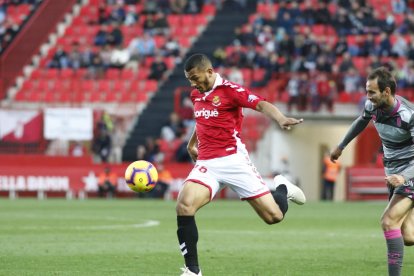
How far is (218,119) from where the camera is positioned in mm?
11641

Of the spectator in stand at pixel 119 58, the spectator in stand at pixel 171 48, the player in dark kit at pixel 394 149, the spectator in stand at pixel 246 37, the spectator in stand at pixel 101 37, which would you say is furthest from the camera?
the spectator in stand at pixel 101 37

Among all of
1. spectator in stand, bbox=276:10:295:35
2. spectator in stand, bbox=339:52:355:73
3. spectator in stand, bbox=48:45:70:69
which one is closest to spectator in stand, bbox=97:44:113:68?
spectator in stand, bbox=48:45:70:69

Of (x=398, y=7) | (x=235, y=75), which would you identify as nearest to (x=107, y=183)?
(x=235, y=75)

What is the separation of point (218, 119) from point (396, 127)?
6.01ft

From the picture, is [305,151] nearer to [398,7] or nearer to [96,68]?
[398,7]

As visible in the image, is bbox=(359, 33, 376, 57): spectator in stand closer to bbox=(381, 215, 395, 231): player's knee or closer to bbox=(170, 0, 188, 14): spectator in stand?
bbox=(170, 0, 188, 14): spectator in stand

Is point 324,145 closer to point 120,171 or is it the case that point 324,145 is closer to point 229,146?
point 120,171

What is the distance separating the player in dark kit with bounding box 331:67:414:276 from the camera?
10.8 m

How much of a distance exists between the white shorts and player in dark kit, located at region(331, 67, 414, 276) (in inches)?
47.7

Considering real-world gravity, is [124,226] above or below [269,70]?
below

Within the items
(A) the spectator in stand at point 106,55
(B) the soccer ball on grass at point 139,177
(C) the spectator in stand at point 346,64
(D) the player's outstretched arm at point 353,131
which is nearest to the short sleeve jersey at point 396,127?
(D) the player's outstretched arm at point 353,131

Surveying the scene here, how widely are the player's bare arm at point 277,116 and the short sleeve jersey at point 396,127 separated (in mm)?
968

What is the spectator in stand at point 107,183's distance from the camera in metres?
35.7

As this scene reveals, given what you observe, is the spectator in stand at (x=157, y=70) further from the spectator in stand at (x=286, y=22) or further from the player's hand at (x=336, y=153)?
the player's hand at (x=336, y=153)
